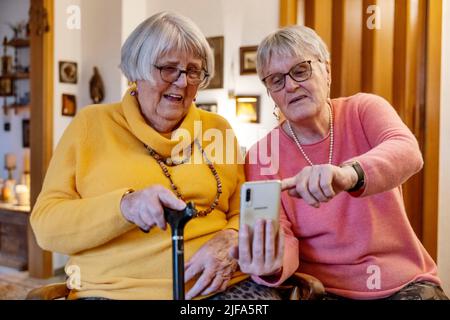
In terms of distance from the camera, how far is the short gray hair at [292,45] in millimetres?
1149

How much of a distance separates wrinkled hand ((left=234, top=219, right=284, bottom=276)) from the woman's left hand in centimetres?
14

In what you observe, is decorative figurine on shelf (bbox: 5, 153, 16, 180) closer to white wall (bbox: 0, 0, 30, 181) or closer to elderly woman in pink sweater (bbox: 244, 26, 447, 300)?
white wall (bbox: 0, 0, 30, 181)

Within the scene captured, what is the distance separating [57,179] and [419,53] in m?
1.58

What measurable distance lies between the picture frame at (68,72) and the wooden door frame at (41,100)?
0.21ft

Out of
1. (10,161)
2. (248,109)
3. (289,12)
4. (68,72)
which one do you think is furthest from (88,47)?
(10,161)

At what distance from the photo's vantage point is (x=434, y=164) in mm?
1964

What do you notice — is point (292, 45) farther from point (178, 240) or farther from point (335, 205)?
point (178, 240)

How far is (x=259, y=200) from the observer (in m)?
0.80

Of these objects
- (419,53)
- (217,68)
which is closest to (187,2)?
(217,68)

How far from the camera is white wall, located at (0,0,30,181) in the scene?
418 centimetres

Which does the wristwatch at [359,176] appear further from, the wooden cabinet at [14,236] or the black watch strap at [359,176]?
the wooden cabinet at [14,236]

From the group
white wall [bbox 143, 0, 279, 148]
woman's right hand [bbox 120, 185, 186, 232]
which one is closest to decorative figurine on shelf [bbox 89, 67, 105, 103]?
white wall [bbox 143, 0, 279, 148]
